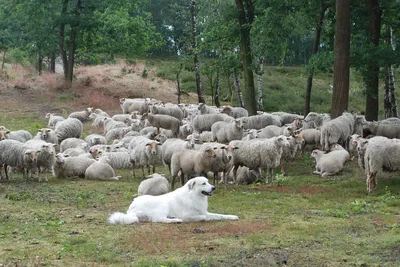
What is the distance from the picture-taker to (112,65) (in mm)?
51750


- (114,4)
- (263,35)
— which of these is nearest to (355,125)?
(263,35)

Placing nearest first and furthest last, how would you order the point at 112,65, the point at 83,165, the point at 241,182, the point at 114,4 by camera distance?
the point at 241,182 → the point at 83,165 → the point at 114,4 → the point at 112,65

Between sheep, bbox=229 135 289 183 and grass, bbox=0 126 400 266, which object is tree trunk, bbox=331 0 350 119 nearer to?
sheep, bbox=229 135 289 183

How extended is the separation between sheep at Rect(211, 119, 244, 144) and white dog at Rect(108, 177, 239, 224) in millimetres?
9834

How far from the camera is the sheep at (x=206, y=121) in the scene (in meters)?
24.1

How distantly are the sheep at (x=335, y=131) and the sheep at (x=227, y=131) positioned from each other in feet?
9.82

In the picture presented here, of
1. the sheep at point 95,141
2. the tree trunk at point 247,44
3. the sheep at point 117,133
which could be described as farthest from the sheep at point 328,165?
the sheep at point 117,133

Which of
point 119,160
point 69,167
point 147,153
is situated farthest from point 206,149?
point 119,160

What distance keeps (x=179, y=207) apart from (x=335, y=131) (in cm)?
974

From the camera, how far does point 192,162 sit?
49.3ft

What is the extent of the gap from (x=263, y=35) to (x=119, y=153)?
29.9 ft

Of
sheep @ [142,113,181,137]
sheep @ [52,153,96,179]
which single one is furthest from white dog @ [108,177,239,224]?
sheep @ [142,113,181,137]

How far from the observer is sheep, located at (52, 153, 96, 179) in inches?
704

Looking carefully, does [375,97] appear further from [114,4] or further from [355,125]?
[114,4]
